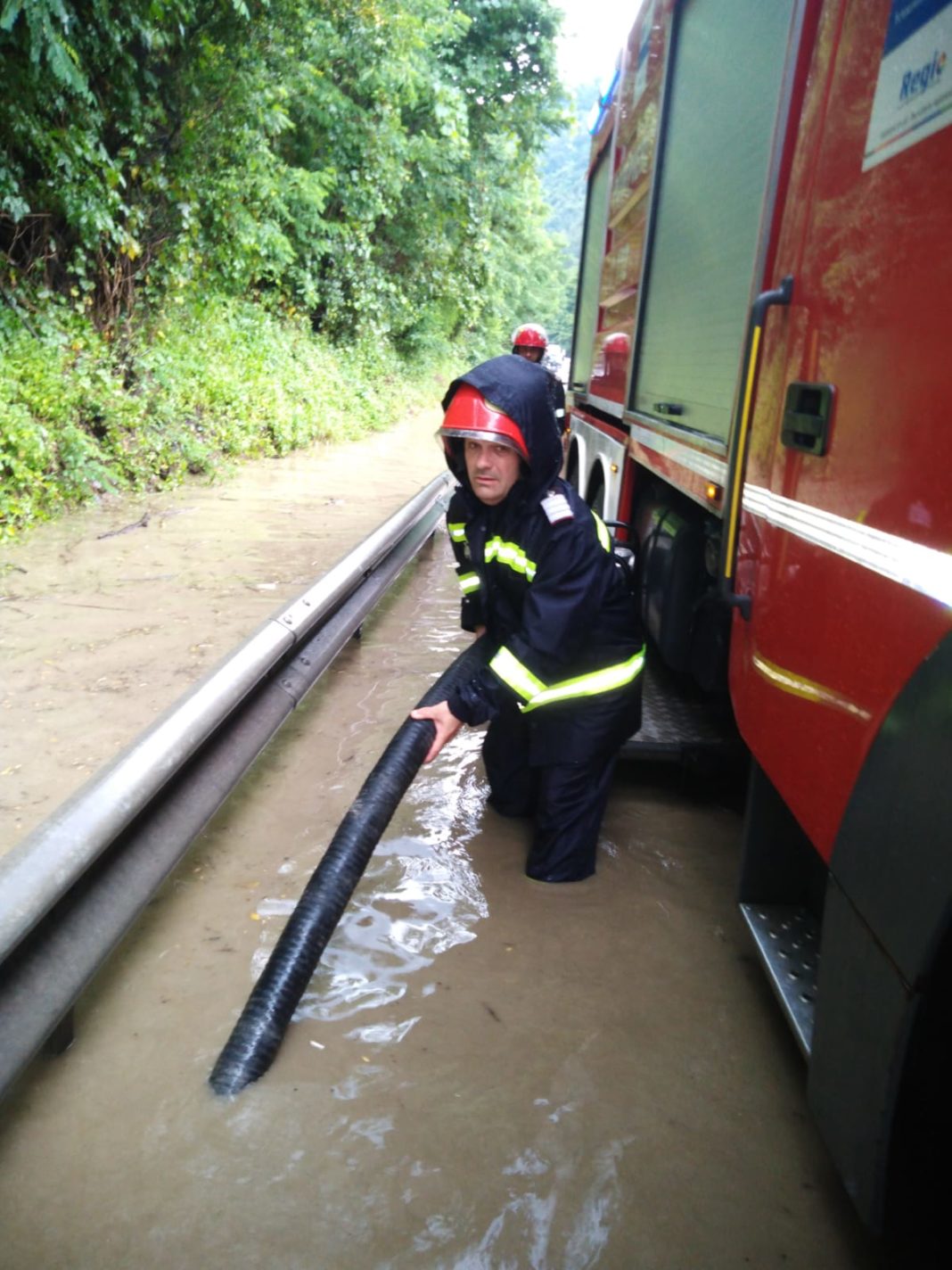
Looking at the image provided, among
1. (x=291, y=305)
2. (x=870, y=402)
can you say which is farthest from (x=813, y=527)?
(x=291, y=305)

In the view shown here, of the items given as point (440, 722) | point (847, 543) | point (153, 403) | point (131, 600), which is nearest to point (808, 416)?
point (847, 543)

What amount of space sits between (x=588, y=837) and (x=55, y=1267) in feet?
6.24

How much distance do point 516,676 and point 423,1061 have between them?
1064 millimetres

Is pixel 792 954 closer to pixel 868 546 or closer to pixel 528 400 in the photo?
pixel 868 546

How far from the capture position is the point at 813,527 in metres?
1.79

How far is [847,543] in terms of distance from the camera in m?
1.63

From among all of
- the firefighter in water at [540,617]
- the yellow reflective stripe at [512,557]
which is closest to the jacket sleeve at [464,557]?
the firefighter in water at [540,617]

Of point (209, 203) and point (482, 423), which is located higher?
point (209, 203)

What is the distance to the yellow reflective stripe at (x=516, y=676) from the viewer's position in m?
2.83

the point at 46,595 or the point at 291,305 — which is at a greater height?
the point at 291,305

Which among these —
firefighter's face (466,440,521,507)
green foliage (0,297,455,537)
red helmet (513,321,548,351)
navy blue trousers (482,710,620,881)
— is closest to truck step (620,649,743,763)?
navy blue trousers (482,710,620,881)

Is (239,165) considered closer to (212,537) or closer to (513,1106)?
(212,537)

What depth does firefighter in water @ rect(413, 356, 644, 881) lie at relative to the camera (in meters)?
2.85

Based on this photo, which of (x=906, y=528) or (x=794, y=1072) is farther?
(x=794, y=1072)
